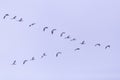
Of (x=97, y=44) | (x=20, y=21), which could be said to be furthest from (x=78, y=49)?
(x=20, y=21)

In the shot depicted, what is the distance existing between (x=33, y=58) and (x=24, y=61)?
3.93 ft

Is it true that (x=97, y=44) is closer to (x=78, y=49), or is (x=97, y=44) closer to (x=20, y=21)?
(x=78, y=49)

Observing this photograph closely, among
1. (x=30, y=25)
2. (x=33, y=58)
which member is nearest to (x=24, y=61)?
(x=33, y=58)

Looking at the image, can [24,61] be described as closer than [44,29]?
No

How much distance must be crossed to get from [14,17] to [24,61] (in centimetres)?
654

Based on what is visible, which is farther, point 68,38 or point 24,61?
point 24,61

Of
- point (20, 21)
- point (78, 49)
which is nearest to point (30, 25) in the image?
point (20, 21)

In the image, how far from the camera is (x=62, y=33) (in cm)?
7781

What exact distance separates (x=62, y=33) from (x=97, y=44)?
4.73 m

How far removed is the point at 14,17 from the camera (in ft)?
257

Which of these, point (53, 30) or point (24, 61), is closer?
point (53, 30)

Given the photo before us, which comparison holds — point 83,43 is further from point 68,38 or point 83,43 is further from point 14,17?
point 14,17

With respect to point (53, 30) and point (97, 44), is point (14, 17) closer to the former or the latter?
point (53, 30)

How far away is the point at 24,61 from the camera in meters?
82.9
